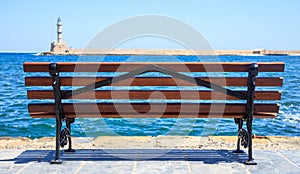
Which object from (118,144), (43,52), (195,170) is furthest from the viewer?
(43,52)

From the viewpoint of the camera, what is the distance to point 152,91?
426 cm

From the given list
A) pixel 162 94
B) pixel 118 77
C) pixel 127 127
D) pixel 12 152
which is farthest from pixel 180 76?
pixel 127 127

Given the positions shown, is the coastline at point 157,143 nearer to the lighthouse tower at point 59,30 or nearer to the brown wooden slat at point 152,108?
the brown wooden slat at point 152,108

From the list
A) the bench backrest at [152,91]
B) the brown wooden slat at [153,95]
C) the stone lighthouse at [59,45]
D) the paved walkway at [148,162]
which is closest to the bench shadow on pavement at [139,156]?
the paved walkway at [148,162]

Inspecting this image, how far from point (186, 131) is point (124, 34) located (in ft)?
12.9

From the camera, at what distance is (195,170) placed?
4020 mm

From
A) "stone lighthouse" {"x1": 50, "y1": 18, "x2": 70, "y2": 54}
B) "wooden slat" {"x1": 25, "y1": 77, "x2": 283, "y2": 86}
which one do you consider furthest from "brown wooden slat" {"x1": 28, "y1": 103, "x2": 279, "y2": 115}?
"stone lighthouse" {"x1": 50, "y1": 18, "x2": 70, "y2": 54}

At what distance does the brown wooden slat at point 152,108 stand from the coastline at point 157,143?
168 centimetres

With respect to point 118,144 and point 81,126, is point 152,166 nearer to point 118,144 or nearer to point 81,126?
point 118,144

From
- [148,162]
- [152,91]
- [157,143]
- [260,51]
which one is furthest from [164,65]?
[260,51]

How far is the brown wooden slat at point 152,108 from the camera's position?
423 centimetres

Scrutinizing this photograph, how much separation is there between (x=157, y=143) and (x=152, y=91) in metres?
2.20


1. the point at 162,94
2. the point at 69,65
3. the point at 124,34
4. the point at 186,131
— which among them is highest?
the point at 124,34

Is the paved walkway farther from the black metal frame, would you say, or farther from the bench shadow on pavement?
the black metal frame
